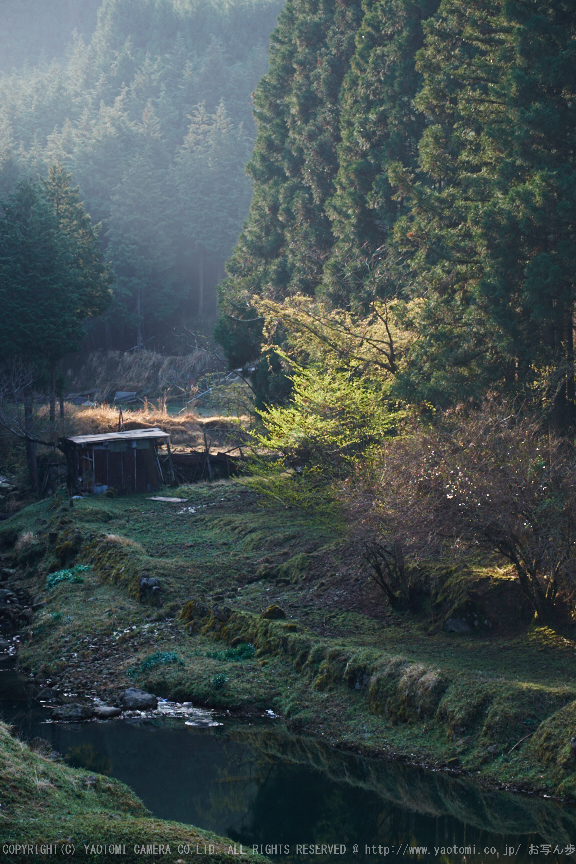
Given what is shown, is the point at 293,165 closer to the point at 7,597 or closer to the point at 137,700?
the point at 7,597

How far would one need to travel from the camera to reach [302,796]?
1023cm

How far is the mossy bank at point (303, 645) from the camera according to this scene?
10359mm

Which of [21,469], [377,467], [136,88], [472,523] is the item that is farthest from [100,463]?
[136,88]

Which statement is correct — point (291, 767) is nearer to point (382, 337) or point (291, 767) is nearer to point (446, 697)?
point (446, 697)

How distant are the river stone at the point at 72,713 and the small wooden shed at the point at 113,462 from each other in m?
14.0

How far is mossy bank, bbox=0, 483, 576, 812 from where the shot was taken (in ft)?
34.0

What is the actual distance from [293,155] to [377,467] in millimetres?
21221

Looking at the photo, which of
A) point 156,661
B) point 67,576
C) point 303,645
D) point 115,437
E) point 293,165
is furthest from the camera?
point 293,165

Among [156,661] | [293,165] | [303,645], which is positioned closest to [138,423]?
[293,165]

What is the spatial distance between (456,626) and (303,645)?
2489 mm

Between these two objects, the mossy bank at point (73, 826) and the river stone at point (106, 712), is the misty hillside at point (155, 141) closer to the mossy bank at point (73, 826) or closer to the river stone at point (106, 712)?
the river stone at point (106, 712)

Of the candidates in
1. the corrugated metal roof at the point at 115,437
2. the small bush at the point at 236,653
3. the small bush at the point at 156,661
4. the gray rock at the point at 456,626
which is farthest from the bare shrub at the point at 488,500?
the corrugated metal roof at the point at 115,437

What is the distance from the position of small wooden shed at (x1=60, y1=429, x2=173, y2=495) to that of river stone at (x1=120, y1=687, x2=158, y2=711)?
14.0 metres

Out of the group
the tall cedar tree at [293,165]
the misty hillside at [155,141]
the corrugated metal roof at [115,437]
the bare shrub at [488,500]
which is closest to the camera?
the bare shrub at [488,500]
